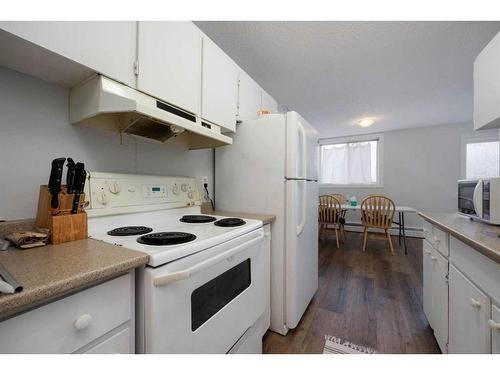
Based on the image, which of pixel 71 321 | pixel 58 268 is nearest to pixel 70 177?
pixel 58 268

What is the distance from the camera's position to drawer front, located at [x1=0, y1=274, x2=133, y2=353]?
1.47 ft

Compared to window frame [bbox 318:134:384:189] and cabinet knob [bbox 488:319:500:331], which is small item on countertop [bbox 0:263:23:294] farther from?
window frame [bbox 318:134:384:189]

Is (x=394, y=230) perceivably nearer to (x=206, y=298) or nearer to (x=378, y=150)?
(x=378, y=150)

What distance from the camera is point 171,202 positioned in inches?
54.5

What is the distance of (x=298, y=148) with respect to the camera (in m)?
1.52

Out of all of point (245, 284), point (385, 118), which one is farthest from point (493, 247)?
point (385, 118)

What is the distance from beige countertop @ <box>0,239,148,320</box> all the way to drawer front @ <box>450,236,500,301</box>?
1183mm

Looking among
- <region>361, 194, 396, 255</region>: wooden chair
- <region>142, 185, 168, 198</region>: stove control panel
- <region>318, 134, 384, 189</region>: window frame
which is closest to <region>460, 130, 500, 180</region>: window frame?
<region>318, 134, 384, 189</region>: window frame

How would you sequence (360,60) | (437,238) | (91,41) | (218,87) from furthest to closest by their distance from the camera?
(360,60)
(218,87)
(437,238)
(91,41)

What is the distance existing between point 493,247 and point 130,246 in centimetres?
129

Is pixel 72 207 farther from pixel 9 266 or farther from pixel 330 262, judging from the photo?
pixel 330 262

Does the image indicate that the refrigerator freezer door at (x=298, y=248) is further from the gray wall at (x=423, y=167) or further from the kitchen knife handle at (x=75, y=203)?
the gray wall at (x=423, y=167)

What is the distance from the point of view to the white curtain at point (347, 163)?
15.7 ft

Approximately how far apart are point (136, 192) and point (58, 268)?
0.68 metres
